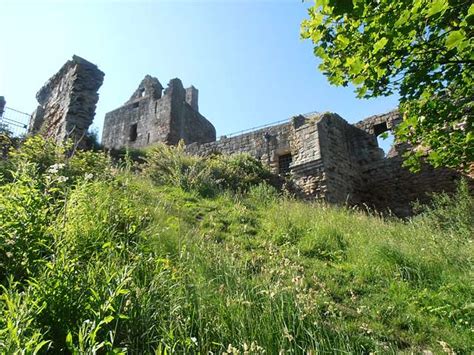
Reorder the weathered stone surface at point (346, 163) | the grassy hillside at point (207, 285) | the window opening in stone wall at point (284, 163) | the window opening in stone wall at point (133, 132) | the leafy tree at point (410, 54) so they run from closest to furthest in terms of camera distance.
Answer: the grassy hillside at point (207, 285), the leafy tree at point (410, 54), the weathered stone surface at point (346, 163), the window opening in stone wall at point (284, 163), the window opening in stone wall at point (133, 132)

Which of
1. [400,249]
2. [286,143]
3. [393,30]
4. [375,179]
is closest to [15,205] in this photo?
[393,30]

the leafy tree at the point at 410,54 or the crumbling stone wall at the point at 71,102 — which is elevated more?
the crumbling stone wall at the point at 71,102

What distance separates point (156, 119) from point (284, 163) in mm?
11748

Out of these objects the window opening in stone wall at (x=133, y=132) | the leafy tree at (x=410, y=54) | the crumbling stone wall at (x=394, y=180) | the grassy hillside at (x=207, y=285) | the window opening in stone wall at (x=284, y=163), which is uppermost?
the window opening in stone wall at (x=133, y=132)

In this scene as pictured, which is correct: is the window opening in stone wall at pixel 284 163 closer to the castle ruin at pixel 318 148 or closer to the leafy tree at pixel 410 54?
the castle ruin at pixel 318 148

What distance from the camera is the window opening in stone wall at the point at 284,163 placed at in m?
12.9

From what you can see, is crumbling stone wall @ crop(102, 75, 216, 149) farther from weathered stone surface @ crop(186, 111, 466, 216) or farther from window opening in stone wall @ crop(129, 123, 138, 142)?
weathered stone surface @ crop(186, 111, 466, 216)

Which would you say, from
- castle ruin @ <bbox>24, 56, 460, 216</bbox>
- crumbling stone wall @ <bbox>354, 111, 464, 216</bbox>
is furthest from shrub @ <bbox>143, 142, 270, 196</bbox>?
crumbling stone wall @ <bbox>354, 111, 464, 216</bbox>

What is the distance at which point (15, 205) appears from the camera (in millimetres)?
2852

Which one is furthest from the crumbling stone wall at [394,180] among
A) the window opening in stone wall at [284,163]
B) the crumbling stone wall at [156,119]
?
the crumbling stone wall at [156,119]

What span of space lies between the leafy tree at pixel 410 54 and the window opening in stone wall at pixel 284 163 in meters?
7.41

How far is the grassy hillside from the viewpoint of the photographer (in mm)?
2129

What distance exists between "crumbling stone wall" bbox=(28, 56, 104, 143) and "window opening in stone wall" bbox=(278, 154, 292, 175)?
686 centimetres

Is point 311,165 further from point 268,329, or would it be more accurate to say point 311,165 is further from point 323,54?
point 268,329
